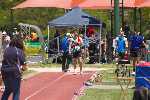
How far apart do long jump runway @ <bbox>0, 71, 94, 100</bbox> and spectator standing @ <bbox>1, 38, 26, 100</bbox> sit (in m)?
3.83

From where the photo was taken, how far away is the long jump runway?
19.3 meters

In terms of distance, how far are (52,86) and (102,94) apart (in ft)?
11.9

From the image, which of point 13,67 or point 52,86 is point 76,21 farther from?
point 13,67

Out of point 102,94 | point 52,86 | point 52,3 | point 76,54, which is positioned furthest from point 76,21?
point 102,94

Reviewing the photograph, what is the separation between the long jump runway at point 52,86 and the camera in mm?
19281

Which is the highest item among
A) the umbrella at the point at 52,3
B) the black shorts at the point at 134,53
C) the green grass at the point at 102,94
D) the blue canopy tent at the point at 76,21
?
the umbrella at the point at 52,3

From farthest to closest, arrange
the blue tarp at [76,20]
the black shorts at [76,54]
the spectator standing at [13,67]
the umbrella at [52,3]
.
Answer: the umbrella at [52,3]
the blue tarp at [76,20]
the black shorts at [76,54]
the spectator standing at [13,67]

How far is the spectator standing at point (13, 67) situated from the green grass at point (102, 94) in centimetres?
394

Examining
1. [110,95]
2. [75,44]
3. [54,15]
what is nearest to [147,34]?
[54,15]

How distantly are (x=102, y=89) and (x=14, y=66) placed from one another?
6.91m

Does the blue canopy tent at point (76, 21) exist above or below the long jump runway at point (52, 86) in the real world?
above

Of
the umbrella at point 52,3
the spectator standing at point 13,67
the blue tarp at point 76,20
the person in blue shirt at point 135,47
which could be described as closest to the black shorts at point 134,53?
the person in blue shirt at point 135,47

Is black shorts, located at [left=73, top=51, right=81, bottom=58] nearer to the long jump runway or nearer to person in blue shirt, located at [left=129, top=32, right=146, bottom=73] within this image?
the long jump runway

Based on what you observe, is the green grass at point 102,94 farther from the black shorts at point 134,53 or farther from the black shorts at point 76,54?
the black shorts at point 134,53
